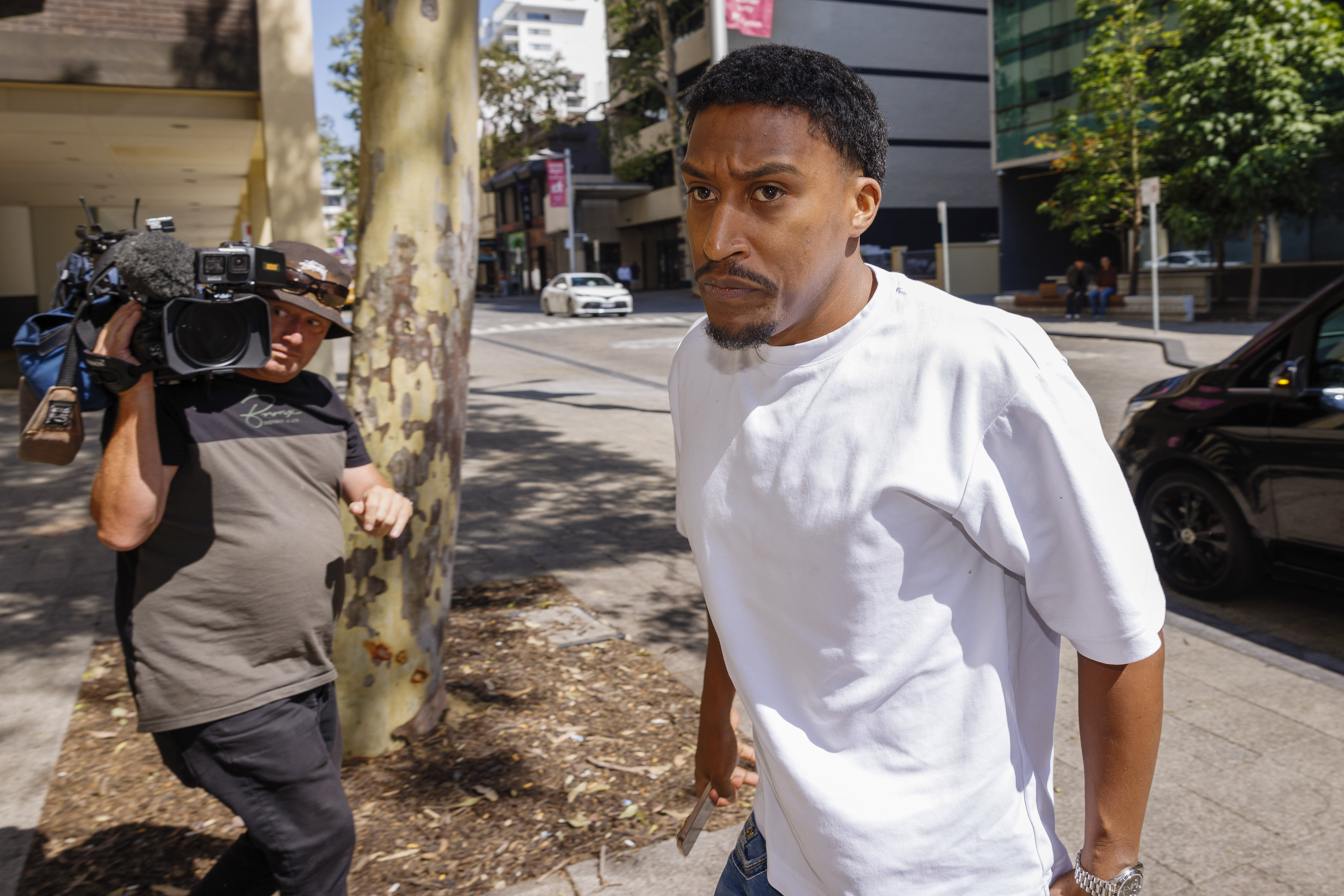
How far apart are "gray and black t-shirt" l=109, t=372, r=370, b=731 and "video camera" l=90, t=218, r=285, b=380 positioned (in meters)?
0.17

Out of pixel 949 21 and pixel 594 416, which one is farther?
pixel 949 21

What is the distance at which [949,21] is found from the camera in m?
44.2

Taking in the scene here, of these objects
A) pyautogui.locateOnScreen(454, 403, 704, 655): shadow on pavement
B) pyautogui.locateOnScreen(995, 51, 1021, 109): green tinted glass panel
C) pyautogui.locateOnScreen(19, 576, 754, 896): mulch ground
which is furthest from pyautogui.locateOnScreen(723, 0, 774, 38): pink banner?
pyautogui.locateOnScreen(995, 51, 1021, 109): green tinted glass panel

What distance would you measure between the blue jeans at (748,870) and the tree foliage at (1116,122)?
76.3ft

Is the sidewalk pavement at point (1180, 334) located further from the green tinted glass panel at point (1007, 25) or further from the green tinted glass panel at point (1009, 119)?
the green tinted glass panel at point (1007, 25)

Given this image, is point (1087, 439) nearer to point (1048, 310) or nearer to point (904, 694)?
point (904, 694)

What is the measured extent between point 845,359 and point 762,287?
0.15m

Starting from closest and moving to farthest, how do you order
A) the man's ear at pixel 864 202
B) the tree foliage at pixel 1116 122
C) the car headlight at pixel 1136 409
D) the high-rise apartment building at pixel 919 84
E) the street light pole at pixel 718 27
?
the man's ear at pixel 864 202 → the car headlight at pixel 1136 409 → the street light pole at pixel 718 27 → the tree foliage at pixel 1116 122 → the high-rise apartment building at pixel 919 84

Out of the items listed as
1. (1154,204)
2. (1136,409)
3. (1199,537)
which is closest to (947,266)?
(1154,204)

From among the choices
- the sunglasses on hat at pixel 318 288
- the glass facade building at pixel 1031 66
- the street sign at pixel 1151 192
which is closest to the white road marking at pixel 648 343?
the street sign at pixel 1151 192

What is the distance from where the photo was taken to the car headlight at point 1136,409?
567cm

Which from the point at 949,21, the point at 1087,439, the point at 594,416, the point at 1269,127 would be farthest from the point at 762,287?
the point at 949,21

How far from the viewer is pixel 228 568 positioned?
2.24 m

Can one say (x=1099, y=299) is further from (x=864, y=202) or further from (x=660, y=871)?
(x=864, y=202)
